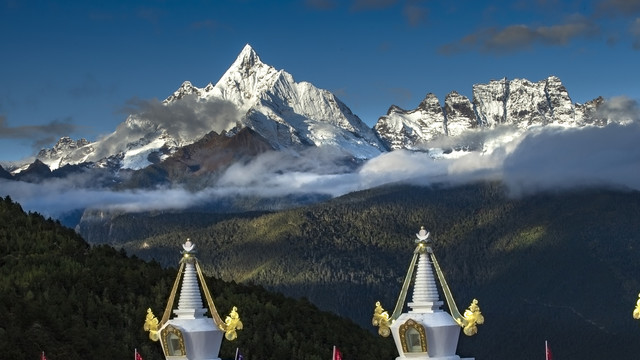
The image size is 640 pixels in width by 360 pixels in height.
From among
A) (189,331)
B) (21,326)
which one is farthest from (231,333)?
(21,326)

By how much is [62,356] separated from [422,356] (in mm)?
106236

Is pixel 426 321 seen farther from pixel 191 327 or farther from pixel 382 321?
pixel 191 327

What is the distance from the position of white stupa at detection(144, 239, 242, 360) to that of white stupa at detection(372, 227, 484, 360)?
11283 millimetres

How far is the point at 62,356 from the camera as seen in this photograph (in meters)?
182

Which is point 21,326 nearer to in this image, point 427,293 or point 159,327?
point 159,327

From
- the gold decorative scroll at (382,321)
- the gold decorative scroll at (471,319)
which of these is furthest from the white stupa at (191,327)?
the gold decorative scroll at (471,319)

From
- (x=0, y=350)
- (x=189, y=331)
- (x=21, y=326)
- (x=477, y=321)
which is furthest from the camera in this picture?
(x=21, y=326)

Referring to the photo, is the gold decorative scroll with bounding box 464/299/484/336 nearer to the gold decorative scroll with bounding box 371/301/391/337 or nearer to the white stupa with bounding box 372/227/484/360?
the white stupa with bounding box 372/227/484/360

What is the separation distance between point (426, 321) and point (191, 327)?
50.0ft

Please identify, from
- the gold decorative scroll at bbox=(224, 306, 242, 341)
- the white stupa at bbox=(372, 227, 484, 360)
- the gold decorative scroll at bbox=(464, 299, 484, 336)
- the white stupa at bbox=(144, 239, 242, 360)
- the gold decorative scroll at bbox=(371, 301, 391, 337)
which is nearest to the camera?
the gold decorative scroll at bbox=(464, 299, 484, 336)

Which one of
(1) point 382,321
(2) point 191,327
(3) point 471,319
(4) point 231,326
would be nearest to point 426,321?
(3) point 471,319

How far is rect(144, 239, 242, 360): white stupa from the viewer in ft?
295

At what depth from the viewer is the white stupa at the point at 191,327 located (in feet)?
295

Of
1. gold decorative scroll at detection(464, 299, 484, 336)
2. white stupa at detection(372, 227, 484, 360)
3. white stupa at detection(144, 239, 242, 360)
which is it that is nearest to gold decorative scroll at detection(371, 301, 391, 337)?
white stupa at detection(372, 227, 484, 360)
